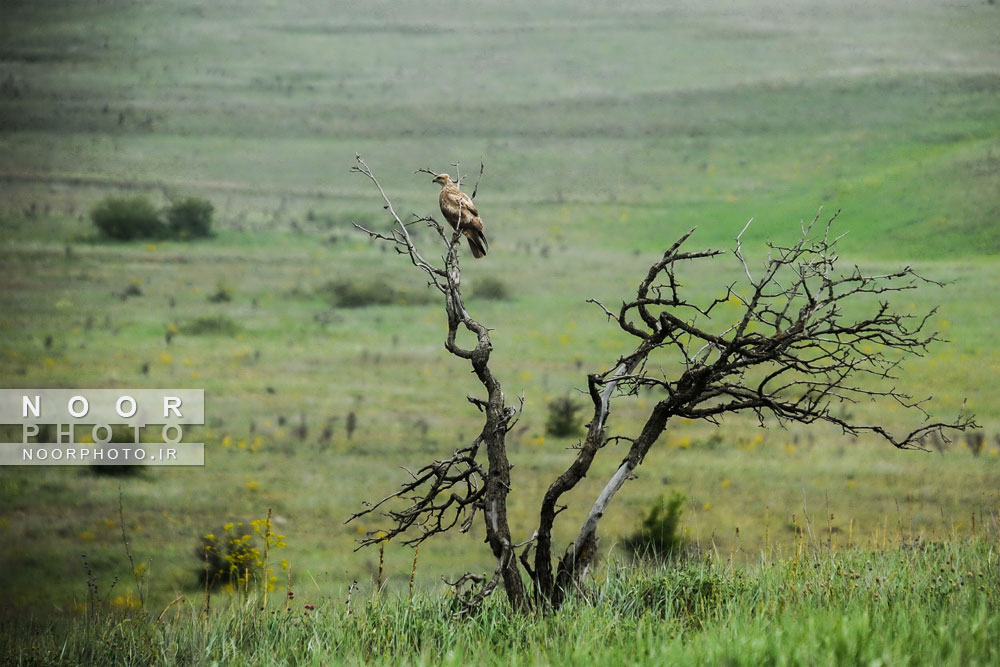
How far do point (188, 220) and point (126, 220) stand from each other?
217 cm

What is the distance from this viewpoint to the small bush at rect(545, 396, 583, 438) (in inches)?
726

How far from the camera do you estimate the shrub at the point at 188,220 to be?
3531 centimetres

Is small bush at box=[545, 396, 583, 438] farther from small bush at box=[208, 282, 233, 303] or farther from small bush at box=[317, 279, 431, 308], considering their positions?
small bush at box=[208, 282, 233, 303]

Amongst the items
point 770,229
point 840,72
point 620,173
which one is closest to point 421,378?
point 770,229

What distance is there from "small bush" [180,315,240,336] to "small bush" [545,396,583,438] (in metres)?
11.2

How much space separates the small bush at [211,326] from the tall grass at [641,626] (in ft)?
62.7

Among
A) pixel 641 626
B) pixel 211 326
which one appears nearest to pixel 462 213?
pixel 641 626

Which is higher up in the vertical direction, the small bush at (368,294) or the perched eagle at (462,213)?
the small bush at (368,294)

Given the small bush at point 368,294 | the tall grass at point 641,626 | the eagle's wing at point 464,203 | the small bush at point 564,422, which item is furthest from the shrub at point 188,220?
the eagle's wing at point 464,203

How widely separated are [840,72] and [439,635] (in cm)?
4487

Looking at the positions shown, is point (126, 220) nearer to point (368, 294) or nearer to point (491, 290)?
point (368, 294)

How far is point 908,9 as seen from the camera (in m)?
49.1

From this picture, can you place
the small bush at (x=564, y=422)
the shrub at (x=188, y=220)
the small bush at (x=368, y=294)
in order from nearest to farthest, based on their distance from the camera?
the small bush at (x=564, y=422) < the small bush at (x=368, y=294) < the shrub at (x=188, y=220)

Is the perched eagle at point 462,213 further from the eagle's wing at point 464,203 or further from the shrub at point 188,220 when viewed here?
the shrub at point 188,220
